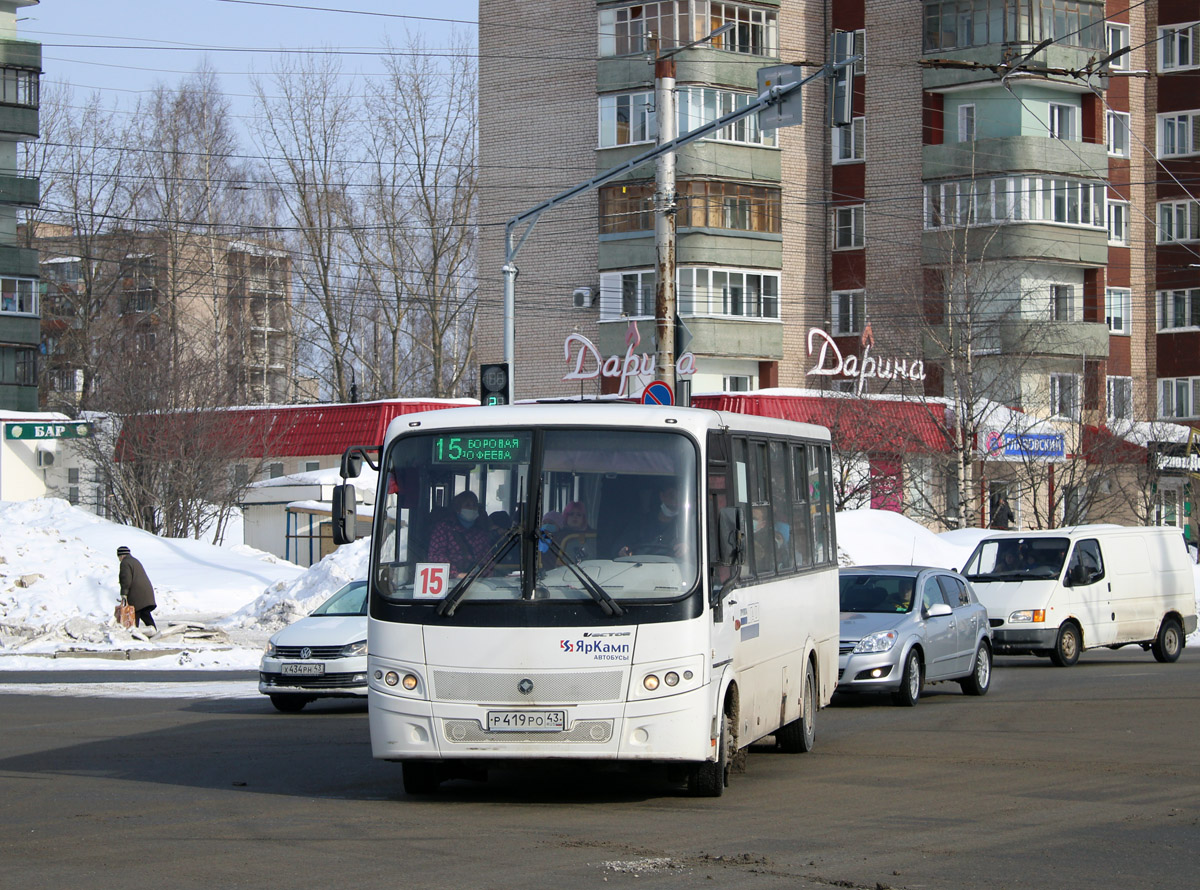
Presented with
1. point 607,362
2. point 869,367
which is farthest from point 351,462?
point 869,367

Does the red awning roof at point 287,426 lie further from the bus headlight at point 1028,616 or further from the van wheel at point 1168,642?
the bus headlight at point 1028,616

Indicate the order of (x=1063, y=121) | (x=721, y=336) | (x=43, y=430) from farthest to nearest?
(x=1063, y=121) → (x=43, y=430) → (x=721, y=336)

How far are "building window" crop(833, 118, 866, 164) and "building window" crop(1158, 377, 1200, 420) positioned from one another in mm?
14395

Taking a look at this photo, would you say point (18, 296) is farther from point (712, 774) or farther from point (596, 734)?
point (596, 734)

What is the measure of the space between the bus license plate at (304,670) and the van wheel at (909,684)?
230 inches

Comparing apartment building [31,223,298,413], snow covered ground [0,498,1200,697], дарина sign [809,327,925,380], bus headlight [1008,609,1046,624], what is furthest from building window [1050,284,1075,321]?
bus headlight [1008,609,1046,624]

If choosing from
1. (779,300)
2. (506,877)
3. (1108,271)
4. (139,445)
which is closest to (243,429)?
(139,445)

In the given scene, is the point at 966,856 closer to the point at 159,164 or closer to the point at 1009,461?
the point at 1009,461

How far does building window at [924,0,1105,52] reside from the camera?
5144 centimetres

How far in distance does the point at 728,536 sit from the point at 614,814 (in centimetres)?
181

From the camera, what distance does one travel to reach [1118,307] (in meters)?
58.1

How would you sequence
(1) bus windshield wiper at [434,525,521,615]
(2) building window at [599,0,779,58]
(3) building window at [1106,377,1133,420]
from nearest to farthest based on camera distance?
1. (1) bus windshield wiper at [434,525,521,615]
2. (3) building window at [1106,377,1133,420]
3. (2) building window at [599,0,779,58]

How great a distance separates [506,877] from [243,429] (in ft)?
132

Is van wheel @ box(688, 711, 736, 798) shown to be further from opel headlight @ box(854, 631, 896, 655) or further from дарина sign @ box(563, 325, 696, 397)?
дарина sign @ box(563, 325, 696, 397)
